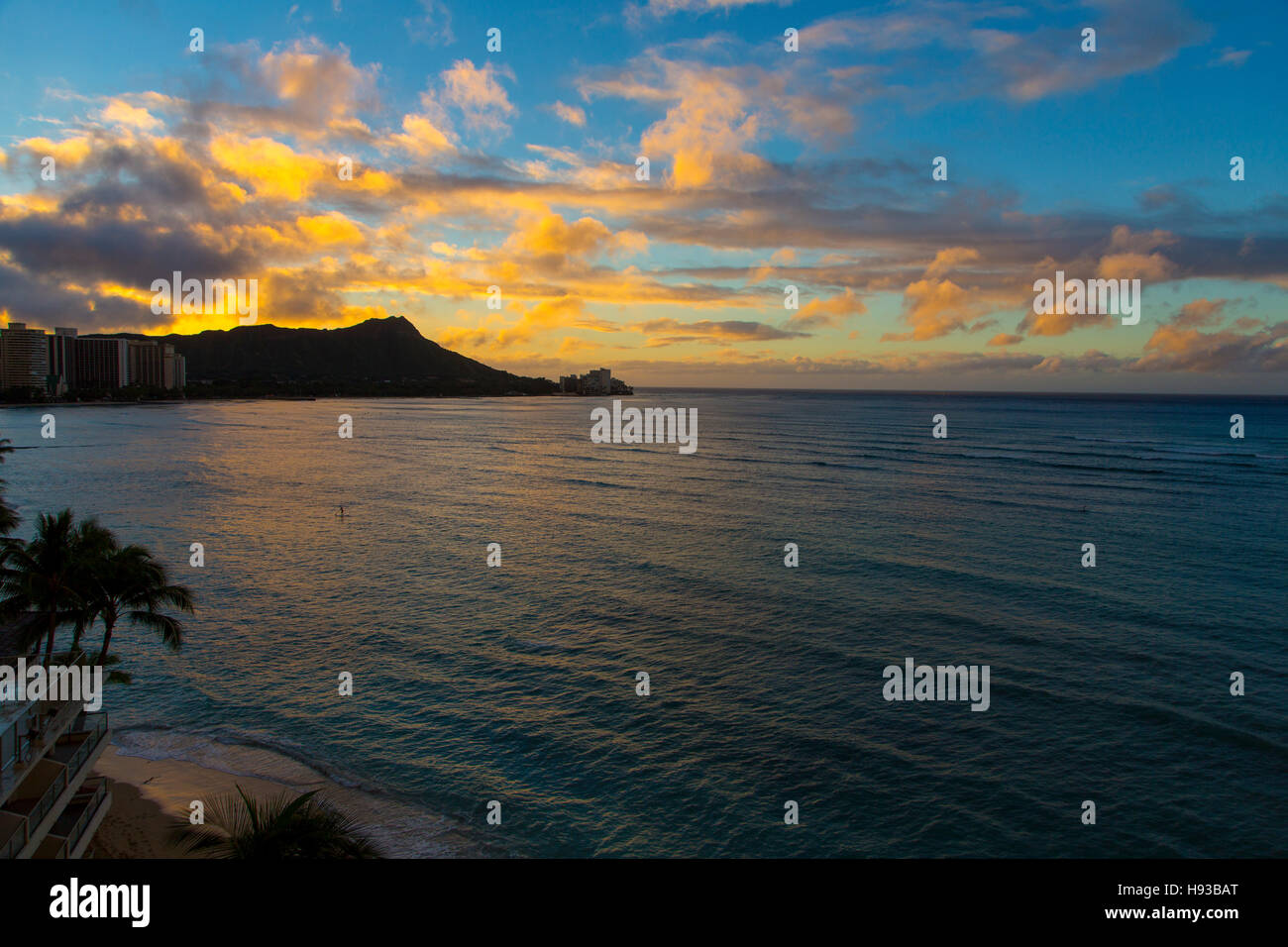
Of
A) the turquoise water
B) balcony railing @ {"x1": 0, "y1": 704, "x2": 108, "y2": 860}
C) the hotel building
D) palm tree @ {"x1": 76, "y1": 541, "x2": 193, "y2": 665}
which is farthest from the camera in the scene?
palm tree @ {"x1": 76, "y1": 541, "x2": 193, "y2": 665}

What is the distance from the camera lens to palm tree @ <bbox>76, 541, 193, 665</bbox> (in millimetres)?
25016

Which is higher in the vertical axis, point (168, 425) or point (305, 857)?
point (168, 425)

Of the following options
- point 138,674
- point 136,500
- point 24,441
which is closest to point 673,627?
point 138,674

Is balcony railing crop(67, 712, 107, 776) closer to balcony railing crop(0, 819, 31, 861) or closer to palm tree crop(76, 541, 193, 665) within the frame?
balcony railing crop(0, 819, 31, 861)

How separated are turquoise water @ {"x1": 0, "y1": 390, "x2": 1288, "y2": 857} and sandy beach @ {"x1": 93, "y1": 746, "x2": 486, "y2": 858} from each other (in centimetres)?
98

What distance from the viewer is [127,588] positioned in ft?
85.0

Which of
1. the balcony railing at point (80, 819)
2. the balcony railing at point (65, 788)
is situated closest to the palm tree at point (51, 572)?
the balcony railing at point (65, 788)

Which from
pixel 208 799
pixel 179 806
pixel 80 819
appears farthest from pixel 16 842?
pixel 208 799

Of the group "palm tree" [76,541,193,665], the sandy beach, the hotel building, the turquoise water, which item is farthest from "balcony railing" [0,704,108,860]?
the turquoise water

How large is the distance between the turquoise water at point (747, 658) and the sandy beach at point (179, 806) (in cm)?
98

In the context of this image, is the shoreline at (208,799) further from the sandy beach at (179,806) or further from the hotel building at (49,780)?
the hotel building at (49,780)
